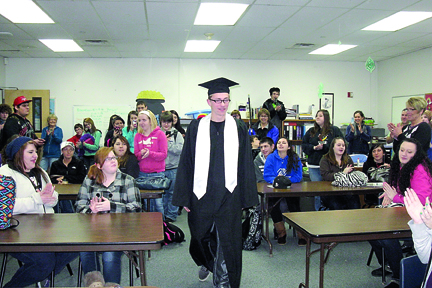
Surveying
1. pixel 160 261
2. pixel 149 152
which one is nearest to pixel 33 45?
pixel 149 152

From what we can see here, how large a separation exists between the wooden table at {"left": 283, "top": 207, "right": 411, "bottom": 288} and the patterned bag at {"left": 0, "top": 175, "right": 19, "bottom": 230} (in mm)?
1767

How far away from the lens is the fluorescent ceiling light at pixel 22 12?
177 inches

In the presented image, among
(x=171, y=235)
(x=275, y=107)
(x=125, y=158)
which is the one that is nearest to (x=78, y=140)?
(x=125, y=158)

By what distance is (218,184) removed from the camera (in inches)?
96.7

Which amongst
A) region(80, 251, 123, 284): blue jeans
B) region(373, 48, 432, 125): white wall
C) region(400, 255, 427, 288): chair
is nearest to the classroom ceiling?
region(373, 48, 432, 125): white wall

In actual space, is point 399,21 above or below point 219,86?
above

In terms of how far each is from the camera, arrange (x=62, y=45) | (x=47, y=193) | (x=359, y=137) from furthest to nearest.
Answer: (x=62, y=45) < (x=359, y=137) < (x=47, y=193)

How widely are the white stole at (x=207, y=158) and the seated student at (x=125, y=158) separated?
5.12ft

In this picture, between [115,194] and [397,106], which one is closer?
[115,194]

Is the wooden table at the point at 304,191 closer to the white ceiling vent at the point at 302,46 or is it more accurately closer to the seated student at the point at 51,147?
the white ceiling vent at the point at 302,46

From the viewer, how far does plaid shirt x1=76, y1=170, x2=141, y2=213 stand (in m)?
2.56

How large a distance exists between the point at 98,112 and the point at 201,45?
2.95 metres

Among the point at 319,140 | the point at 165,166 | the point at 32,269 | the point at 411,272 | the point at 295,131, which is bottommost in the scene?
the point at 32,269

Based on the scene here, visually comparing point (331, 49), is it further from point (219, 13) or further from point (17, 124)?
point (17, 124)
